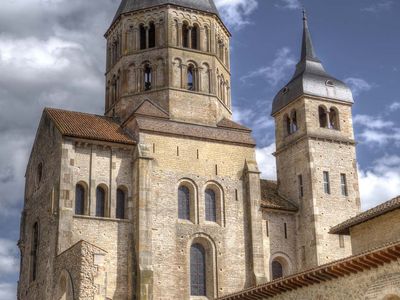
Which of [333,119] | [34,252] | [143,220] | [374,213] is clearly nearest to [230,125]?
[333,119]

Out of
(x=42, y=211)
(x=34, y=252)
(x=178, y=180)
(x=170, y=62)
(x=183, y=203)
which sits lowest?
(x=34, y=252)

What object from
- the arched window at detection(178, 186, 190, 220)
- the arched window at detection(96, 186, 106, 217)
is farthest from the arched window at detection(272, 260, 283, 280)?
the arched window at detection(96, 186, 106, 217)

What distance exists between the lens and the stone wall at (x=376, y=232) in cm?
2589

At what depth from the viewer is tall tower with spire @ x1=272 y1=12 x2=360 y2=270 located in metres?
39.4

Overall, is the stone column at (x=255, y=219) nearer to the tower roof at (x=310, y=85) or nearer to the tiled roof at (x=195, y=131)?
the tiled roof at (x=195, y=131)

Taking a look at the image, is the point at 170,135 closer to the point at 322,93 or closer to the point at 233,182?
the point at 233,182

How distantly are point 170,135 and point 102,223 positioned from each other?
632 centimetres

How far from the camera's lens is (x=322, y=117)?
43.7m

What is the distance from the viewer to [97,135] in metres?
35.6

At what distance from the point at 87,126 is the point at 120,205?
477 centimetres

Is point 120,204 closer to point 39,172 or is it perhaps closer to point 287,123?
point 39,172

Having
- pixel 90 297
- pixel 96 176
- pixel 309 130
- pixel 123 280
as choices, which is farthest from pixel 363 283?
pixel 309 130

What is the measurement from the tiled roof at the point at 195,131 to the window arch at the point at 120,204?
3.54 meters

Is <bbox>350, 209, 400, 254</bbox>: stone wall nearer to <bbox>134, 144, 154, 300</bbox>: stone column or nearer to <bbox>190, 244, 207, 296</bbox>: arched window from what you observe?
<bbox>190, 244, 207, 296</bbox>: arched window
